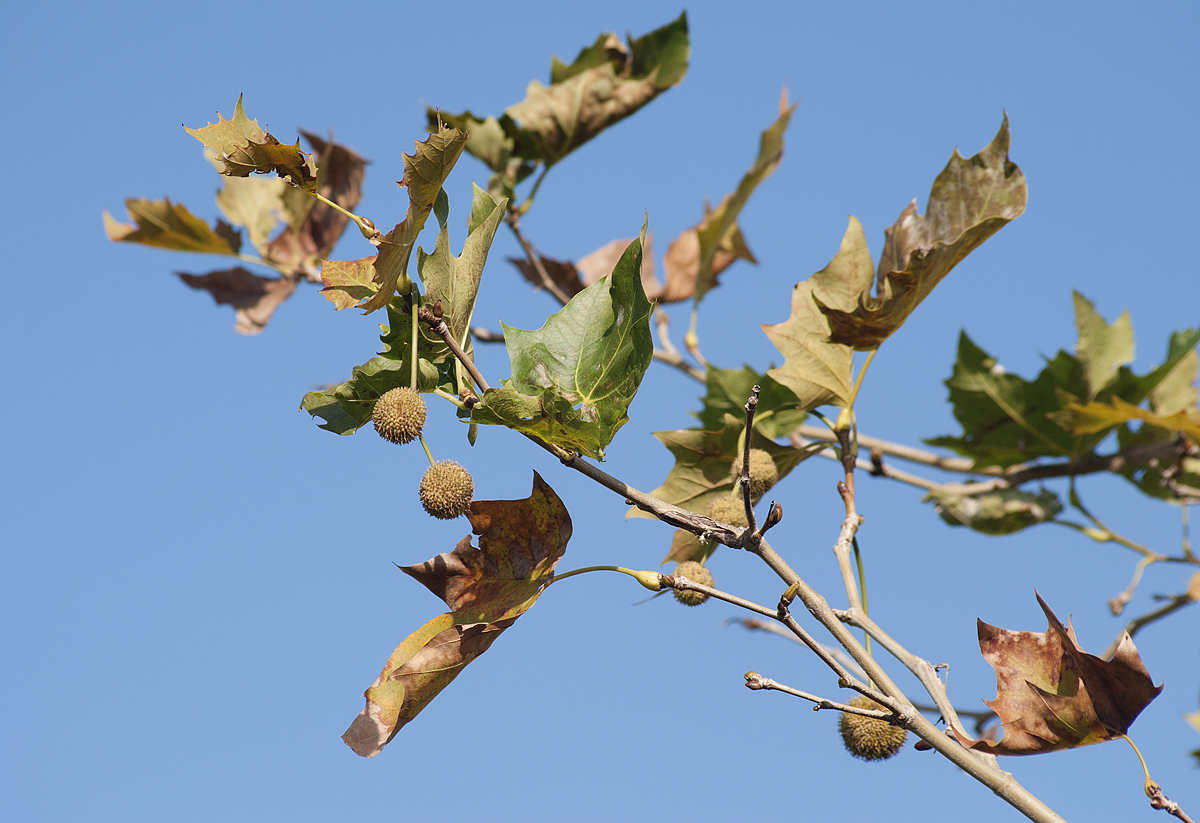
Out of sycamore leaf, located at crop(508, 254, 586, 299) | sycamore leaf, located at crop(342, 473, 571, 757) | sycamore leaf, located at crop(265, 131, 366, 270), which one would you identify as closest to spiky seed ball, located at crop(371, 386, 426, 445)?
sycamore leaf, located at crop(342, 473, 571, 757)

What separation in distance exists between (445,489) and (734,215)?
88.5 inches

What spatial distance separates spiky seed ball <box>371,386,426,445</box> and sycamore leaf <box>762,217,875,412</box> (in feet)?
3.22

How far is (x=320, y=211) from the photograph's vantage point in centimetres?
421

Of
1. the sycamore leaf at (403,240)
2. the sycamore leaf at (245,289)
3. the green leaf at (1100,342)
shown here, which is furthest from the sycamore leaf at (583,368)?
the sycamore leaf at (245,289)

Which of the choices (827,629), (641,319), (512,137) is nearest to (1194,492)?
(827,629)

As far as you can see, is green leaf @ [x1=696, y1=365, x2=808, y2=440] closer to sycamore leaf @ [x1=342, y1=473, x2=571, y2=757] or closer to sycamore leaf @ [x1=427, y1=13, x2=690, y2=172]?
sycamore leaf @ [x1=342, y1=473, x2=571, y2=757]

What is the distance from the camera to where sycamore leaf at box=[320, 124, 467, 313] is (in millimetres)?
1630

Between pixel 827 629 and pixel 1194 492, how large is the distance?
7.40 feet

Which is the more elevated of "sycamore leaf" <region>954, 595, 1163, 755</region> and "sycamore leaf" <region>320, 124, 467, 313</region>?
"sycamore leaf" <region>320, 124, 467, 313</region>

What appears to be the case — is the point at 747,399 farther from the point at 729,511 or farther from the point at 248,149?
the point at 248,149

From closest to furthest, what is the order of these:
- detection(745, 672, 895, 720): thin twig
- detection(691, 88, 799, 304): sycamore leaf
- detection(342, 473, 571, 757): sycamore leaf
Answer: detection(745, 672, 895, 720): thin twig → detection(342, 473, 571, 757): sycamore leaf → detection(691, 88, 799, 304): sycamore leaf

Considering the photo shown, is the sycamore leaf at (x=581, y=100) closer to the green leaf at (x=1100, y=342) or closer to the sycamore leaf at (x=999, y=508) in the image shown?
the green leaf at (x=1100, y=342)

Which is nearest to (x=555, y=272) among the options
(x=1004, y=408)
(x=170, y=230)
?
(x=170, y=230)

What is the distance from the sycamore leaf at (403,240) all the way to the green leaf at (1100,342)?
2.33 metres
